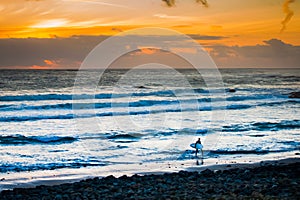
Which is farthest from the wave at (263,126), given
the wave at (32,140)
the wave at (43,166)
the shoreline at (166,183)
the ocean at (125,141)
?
the shoreline at (166,183)

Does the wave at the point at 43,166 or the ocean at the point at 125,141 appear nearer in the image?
the wave at the point at 43,166

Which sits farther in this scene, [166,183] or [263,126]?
[263,126]

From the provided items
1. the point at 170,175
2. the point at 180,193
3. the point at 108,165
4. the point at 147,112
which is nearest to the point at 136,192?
the point at 180,193

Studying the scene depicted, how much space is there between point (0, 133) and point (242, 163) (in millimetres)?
13534

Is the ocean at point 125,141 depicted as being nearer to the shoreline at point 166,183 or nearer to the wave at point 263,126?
the wave at point 263,126

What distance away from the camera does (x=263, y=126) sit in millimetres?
26094

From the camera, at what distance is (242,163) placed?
49.4ft

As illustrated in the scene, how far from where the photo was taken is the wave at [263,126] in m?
24.8

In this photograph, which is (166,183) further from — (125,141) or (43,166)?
(125,141)

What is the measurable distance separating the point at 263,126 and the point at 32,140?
12627 millimetres

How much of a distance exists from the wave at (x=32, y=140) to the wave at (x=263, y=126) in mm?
8343

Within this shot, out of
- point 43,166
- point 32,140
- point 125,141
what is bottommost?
point 43,166

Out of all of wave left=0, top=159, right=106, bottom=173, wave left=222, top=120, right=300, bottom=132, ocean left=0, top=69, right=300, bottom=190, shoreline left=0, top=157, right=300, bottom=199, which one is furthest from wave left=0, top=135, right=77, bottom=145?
shoreline left=0, top=157, right=300, bottom=199

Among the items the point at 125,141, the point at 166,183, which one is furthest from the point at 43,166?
the point at 125,141
